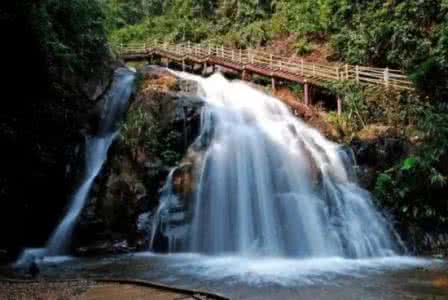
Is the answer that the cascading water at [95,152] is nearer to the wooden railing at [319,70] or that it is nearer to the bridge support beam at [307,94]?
the wooden railing at [319,70]

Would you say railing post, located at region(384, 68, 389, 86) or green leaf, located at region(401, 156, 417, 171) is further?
railing post, located at region(384, 68, 389, 86)

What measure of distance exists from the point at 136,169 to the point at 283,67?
41.1 feet

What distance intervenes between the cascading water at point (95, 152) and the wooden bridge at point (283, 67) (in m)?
6.93

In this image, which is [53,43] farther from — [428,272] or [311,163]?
[428,272]

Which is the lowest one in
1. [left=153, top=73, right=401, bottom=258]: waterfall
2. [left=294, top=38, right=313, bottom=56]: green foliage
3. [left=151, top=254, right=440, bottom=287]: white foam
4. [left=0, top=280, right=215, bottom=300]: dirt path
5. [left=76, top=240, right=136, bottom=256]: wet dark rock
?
[left=0, top=280, right=215, bottom=300]: dirt path

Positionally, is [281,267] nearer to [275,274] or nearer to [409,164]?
[275,274]

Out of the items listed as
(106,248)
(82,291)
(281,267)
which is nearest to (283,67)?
(106,248)

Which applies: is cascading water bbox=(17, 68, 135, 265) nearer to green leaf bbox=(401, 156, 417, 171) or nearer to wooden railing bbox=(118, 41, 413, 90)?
wooden railing bbox=(118, 41, 413, 90)

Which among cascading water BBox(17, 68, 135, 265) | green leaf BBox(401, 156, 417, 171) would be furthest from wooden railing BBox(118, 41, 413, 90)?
cascading water BBox(17, 68, 135, 265)

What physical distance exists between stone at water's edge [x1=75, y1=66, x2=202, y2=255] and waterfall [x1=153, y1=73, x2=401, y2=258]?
23.1 inches

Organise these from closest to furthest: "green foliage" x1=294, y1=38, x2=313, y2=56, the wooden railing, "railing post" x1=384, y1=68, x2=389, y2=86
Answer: "railing post" x1=384, y1=68, x2=389, y2=86
the wooden railing
"green foliage" x1=294, y1=38, x2=313, y2=56

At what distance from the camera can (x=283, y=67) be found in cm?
2372

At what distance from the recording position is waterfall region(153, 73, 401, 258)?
11992 mm

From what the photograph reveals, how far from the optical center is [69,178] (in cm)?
1452
